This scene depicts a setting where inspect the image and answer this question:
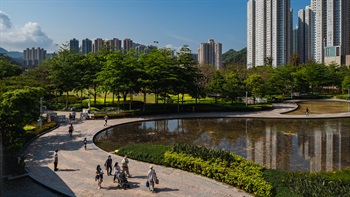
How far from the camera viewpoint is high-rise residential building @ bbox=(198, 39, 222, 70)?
13612cm

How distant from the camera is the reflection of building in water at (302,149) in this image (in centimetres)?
1759

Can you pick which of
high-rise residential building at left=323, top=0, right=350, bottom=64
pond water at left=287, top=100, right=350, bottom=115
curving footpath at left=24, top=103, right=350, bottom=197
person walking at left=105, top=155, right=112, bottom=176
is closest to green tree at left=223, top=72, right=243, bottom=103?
pond water at left=287, top=100, right=350, bottom=115

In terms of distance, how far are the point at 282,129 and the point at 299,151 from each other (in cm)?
894

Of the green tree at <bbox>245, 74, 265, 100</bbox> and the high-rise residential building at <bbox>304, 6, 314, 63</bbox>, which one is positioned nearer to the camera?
the green tree at <bbox>245, 74, 265, 100</bbox>

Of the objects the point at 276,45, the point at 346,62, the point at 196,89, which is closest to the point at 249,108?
the point at 196,89

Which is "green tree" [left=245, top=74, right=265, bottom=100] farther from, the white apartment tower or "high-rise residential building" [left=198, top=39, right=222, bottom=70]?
"high-rise residential building" [left=198, top=39, right=222, bottom=70]

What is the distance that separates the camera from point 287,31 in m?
121

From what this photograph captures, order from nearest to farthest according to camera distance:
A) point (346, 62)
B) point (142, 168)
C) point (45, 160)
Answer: point (142, 168) → point (45, 160) → point (346, 62)

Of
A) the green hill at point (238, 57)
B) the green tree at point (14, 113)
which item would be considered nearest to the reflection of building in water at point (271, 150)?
the green tree at point (14, 113)

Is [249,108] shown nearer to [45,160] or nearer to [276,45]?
[45,160]

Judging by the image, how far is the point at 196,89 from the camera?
1654 inches

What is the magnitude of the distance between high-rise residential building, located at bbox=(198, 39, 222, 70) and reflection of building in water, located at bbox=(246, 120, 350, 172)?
359 feet

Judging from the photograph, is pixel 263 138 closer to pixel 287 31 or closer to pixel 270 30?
pixel 270 30

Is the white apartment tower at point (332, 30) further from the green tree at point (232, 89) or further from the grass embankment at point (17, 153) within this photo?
the grass embankment at point (17, 153)
